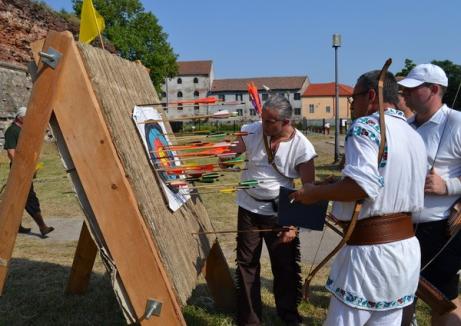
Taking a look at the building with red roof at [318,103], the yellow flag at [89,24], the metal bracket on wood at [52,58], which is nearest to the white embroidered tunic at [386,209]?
the metal bracket on wood at [52,58]

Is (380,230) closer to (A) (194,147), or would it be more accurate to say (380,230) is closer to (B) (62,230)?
(A) (194,147)

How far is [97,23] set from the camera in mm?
3018

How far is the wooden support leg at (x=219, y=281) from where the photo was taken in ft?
12.2

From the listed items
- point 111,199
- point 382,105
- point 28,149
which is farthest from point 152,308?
point 382,105

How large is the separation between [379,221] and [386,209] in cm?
6

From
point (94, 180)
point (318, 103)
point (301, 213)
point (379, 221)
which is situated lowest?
point (318, 103)

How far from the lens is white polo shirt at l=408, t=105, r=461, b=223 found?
9.32 feet

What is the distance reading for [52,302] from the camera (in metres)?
4.11

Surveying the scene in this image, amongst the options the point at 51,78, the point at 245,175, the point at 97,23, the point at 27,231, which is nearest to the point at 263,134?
the point at 245,175

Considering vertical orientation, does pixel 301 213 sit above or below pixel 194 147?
below

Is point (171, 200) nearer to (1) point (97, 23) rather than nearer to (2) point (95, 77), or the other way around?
(2) point (95, 77)

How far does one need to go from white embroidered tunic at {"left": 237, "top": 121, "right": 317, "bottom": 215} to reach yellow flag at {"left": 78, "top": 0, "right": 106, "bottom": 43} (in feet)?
4.29

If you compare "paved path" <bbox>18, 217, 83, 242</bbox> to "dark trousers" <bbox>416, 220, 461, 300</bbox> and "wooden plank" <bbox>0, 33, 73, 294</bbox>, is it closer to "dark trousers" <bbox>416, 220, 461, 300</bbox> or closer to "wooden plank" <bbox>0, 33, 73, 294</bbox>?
"wooden plank" <bbox>0, 33, 73, 294</bbox>

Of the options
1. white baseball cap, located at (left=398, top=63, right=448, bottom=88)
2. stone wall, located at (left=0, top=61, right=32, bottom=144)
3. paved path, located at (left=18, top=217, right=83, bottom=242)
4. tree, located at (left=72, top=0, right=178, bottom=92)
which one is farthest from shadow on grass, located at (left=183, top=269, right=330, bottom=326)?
tree, located at (left=72, top=0, right=178, bottom=92)
